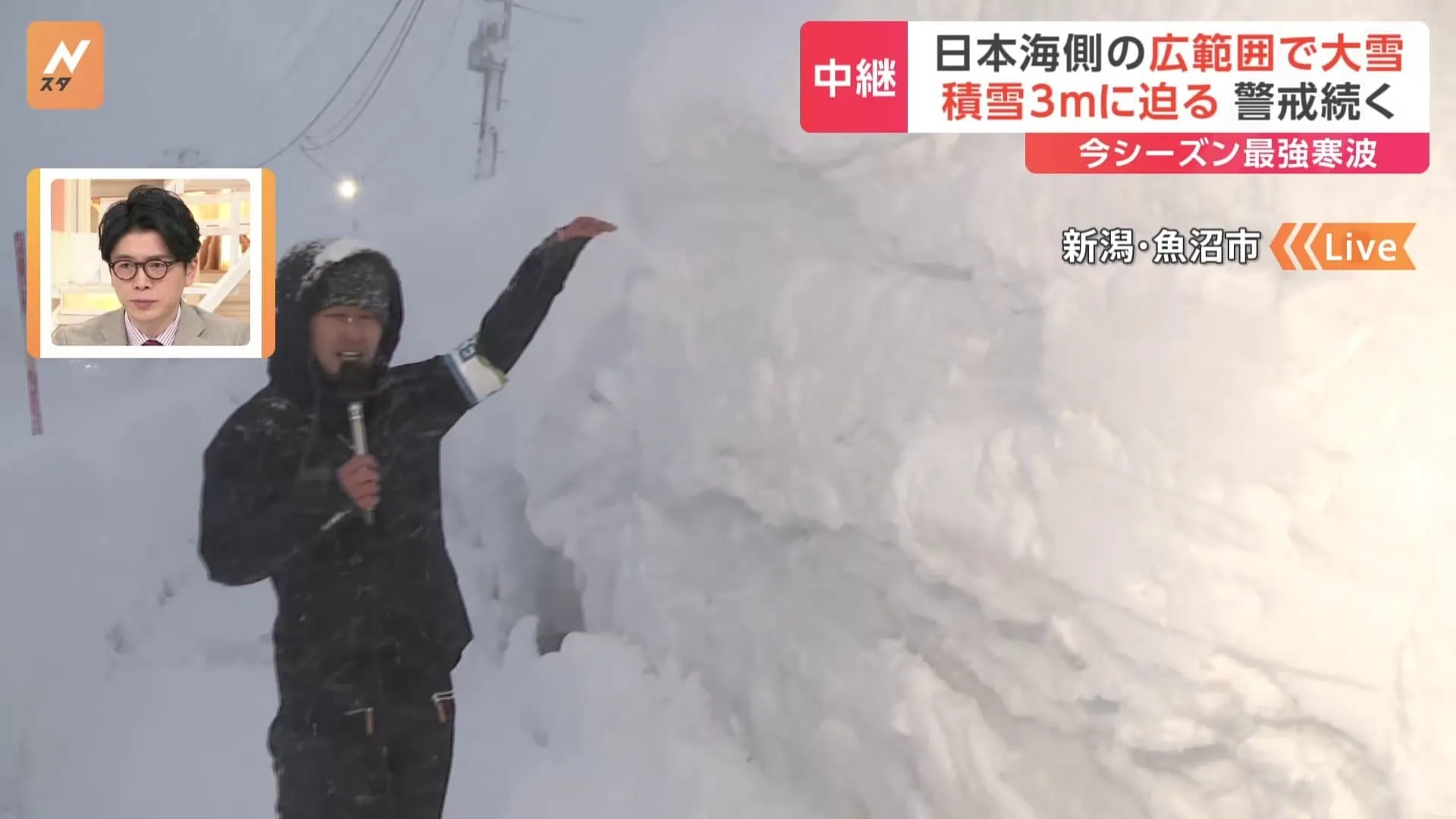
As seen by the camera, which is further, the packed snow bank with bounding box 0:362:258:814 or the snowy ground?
the packed snow bank with bounding box 0:362:258:814

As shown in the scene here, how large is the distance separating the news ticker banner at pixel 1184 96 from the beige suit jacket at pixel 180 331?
85cm

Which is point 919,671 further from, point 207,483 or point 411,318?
point 207,483

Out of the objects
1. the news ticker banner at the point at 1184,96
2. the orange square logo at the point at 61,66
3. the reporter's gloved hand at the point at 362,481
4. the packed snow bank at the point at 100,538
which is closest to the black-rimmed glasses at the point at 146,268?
the packed snow bank at the point at 100,538

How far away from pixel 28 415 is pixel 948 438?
1211mm

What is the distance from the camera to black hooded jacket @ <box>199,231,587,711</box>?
52.6 inches

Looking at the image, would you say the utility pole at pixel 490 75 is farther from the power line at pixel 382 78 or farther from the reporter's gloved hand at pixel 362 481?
the reporter's gloved hand at pixel 362 481

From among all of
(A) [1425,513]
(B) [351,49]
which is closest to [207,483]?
(B) [351,49]

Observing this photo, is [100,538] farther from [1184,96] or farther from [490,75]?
[1184,96]

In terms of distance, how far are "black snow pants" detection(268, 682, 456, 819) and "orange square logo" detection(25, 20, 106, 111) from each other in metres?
0.86

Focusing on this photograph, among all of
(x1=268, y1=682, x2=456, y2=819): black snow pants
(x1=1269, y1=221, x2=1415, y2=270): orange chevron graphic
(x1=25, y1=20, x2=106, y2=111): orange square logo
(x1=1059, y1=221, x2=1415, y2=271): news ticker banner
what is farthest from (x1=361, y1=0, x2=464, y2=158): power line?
(x1=1269, y1=221, x2=1415, y2=270): orange chevron graphic

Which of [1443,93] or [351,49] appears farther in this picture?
[351,49]

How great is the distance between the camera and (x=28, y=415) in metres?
1.39

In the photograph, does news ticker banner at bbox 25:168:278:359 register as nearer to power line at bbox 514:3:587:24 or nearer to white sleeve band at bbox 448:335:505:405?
white sleeve band at bbox 448:335:505:405

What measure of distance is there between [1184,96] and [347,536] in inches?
46.8
